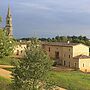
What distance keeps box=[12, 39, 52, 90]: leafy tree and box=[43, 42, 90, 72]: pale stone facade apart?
41.6 metres

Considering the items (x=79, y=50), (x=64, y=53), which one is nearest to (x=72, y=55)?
(x=79, y=50)

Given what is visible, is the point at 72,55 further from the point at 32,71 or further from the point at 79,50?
the point at 32,71

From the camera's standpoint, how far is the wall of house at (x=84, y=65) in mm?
64875

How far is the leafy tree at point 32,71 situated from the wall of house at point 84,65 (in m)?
41.6

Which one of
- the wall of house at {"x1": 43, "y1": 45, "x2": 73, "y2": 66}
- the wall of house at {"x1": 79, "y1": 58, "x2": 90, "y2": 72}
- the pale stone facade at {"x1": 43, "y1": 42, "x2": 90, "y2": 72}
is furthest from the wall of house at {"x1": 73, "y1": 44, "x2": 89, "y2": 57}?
the wall of house at {"x1": 79, "y1": 58, "x2": 90, "y2": 72}

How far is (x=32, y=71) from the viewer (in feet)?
75.2

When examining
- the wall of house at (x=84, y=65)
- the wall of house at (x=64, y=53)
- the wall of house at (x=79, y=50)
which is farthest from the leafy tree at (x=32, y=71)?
the wall of house at (x=79, y=50)

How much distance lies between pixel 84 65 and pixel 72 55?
3389 mm

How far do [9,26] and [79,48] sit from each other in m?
24.4

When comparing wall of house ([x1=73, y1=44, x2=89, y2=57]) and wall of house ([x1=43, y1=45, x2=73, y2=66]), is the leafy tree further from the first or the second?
wall of house ([x1=73, y1=44, x2=89, y2=57])

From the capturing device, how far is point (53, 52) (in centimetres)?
7325

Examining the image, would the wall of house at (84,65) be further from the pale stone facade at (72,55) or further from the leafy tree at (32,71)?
the leafy tree at (32,71)

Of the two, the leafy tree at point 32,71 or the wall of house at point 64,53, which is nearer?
the leafy tree at point 32,71

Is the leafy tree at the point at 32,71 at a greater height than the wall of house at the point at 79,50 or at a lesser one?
lesser
